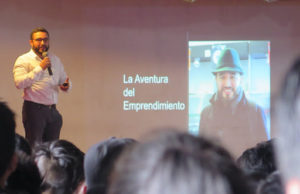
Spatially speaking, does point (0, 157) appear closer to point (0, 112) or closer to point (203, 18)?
point (0, 112)

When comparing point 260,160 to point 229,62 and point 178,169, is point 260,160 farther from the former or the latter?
point 229,62

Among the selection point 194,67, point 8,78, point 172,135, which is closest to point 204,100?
point 194,67

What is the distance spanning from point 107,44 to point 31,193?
5.04m

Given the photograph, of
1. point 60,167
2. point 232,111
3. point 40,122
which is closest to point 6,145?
point 60,167

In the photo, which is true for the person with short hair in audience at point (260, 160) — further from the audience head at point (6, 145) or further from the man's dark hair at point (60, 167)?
the audience head at point (6, 145)

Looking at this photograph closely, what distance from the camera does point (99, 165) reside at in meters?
1.61

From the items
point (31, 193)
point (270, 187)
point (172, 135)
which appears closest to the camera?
point (172, 135)

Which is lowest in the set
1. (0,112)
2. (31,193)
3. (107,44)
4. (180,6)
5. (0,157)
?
(31,193)

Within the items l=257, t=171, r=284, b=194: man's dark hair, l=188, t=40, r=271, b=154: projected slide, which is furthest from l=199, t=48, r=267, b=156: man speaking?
l=257, t=171, r=284, b=194: man's dark hair

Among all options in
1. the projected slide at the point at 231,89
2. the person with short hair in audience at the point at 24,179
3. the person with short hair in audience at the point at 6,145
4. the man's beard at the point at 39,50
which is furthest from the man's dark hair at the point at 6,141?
the projected slide at the point at 231,89

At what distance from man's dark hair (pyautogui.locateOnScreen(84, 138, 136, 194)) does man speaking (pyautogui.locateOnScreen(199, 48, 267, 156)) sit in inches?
191

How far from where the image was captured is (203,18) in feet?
21.2

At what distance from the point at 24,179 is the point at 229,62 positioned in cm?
520

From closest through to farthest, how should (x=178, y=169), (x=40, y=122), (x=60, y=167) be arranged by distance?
(x=178, y=169) < (x=60, y=167) < (x=40, y=122)
